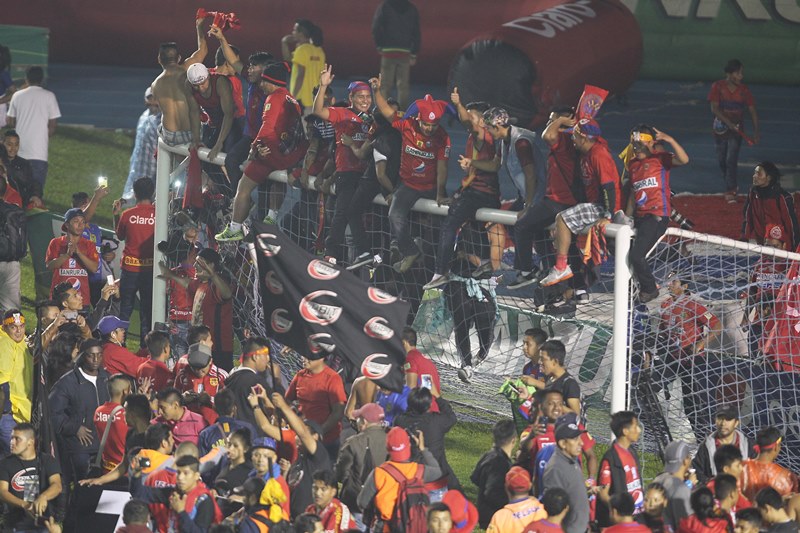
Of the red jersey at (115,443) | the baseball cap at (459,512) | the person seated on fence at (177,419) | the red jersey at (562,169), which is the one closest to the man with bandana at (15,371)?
the red jersey at (115,443)

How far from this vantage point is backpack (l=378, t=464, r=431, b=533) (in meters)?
9.21

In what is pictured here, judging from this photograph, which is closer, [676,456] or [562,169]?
[676,456]

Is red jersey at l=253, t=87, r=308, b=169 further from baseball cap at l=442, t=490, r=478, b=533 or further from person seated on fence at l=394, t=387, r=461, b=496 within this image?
baseball cap at l=442, t=490, r=478, b=533

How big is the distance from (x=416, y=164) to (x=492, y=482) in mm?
3310

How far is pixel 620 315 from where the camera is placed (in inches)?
421

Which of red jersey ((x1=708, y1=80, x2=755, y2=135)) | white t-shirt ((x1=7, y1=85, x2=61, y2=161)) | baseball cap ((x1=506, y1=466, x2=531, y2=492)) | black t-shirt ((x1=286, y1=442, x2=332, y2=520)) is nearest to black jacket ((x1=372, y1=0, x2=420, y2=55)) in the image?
red jersey ((x1=708, y1=80, x2=755, y2=135))

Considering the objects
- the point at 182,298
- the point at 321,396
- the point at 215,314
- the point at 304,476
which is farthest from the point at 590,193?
the point at 182,298

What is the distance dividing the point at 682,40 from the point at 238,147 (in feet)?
38.9

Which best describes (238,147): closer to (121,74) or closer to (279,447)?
(279,447)

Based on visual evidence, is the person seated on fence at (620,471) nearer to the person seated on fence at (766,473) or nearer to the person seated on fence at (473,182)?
the person seated on fence at (766,473)

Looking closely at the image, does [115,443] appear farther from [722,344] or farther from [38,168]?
[38,168]

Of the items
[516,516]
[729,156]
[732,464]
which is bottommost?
[516,516]

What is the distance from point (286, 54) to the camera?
17.5m

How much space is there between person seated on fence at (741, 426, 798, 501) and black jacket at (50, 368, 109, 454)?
14.9 ft
